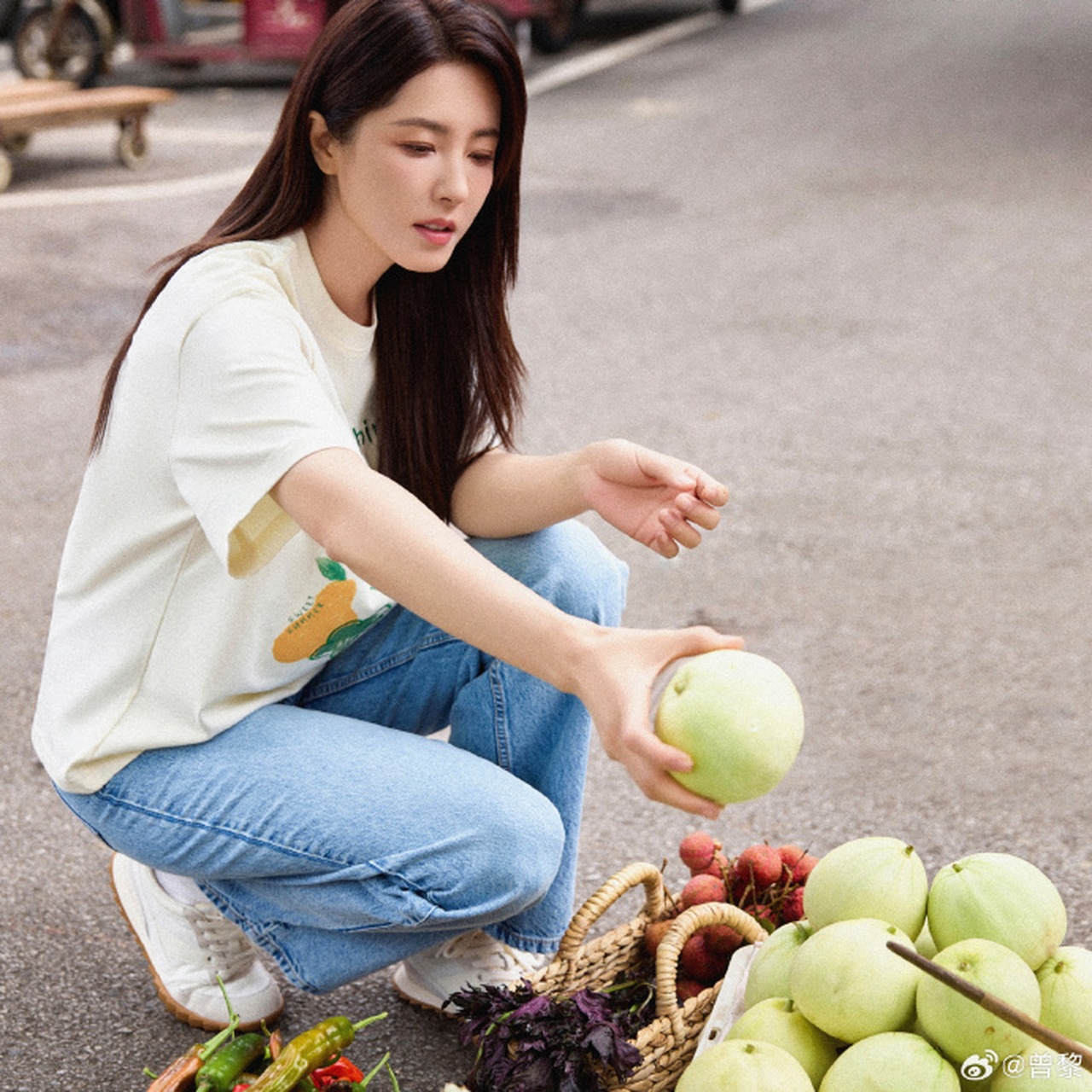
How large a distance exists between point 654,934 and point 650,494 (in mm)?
685

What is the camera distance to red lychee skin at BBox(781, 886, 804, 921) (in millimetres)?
2303

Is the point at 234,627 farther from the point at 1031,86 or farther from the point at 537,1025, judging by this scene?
the point at 1031,86

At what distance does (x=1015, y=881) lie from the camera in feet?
5.85

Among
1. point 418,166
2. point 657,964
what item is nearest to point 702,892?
point 657,964

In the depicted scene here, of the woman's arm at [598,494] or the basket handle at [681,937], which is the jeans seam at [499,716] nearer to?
the woman's arm at [598,494]

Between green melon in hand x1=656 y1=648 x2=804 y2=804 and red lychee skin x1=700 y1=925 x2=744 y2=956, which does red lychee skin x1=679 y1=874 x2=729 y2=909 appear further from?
green melon in hand x1=656 y1=648 x2=804 y2=804

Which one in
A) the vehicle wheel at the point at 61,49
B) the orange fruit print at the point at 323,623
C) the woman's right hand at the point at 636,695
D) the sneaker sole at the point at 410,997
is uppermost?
the woman's right hand at the point at 636,695

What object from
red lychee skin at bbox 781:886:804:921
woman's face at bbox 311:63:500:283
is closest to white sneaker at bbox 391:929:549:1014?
red lychee skin at bbox 781:886:804:921

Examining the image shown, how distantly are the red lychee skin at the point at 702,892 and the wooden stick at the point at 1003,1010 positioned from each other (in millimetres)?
769

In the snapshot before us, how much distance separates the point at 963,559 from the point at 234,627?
259 centimetres

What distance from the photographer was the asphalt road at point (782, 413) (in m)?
2.85

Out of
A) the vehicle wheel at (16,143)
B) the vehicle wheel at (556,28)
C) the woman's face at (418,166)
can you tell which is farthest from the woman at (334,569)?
the vehicle wheel at (556,28)

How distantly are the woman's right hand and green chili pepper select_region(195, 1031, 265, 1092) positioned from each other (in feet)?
2.84

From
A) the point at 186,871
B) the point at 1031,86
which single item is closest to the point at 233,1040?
the point at 186,871
